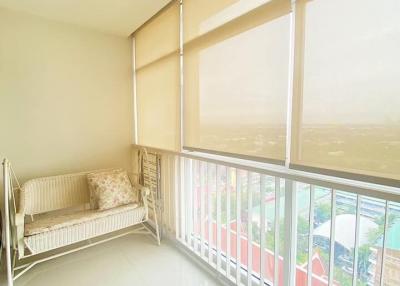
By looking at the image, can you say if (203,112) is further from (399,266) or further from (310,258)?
(399,266)

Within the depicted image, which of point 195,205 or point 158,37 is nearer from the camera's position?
point 195,205

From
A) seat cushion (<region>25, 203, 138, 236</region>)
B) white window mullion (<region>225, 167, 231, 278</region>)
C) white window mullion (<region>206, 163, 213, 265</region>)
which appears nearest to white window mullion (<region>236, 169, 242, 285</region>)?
white window mullion (<region>225, 167, 231, 278</region>)

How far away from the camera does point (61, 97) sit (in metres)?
2.71

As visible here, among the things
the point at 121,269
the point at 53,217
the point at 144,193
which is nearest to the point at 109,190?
the point at 144,193

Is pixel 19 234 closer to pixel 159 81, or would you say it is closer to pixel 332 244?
pixel 159 81

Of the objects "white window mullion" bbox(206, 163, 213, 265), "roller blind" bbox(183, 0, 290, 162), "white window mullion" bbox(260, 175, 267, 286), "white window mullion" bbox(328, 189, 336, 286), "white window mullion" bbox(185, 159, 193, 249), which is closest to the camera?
"white window mullion" bbox(328, 189, 336, 286)

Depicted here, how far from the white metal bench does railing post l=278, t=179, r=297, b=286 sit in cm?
149

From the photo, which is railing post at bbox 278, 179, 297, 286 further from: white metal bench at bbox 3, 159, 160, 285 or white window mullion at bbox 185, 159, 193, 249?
white metal bench at bbox 3, 159, 160, 285

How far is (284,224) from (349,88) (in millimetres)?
888

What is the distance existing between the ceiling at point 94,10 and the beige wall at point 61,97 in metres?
0.13

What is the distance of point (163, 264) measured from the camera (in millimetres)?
2186

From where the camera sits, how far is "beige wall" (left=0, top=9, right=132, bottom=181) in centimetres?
245

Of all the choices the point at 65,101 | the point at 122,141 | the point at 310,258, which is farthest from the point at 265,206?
the point at 65,101

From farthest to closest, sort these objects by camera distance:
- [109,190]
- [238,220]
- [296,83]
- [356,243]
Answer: [109,190] → [238,220] → [296,83] → [356,243]
